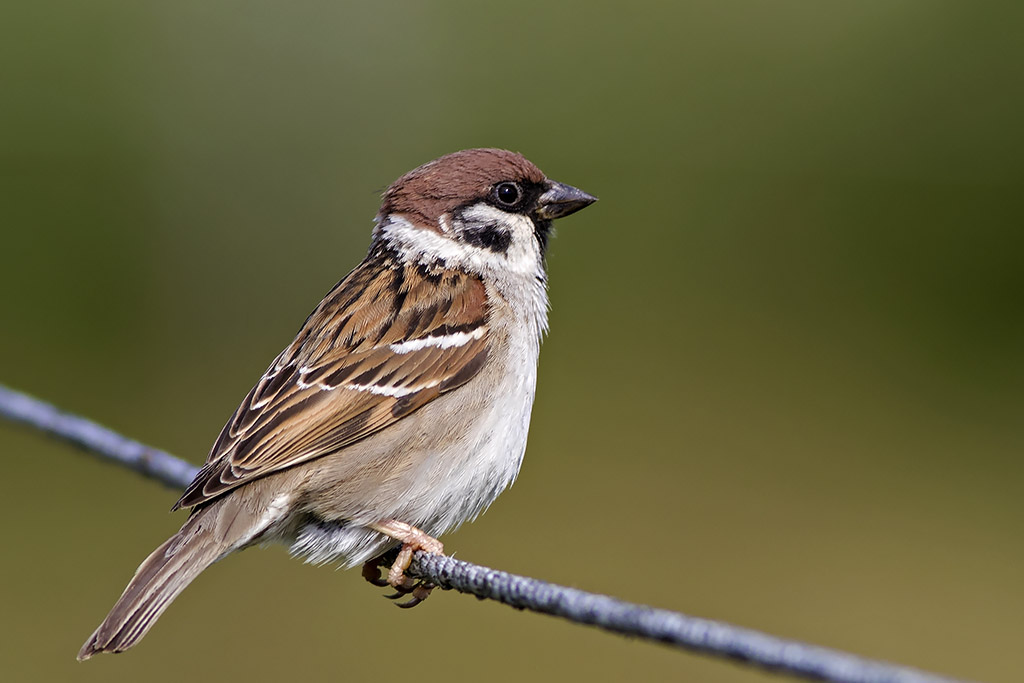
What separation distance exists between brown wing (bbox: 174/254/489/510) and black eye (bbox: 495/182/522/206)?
291mm

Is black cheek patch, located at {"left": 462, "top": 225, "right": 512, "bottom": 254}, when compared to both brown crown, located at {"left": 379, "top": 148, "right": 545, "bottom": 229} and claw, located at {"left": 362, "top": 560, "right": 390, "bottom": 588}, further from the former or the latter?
claw, located at {"left": 362, "top": 560, "right": 390, "bottom": 588}

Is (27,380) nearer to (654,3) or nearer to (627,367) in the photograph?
(627,367)

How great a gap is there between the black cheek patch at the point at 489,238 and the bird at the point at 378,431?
0.05ft

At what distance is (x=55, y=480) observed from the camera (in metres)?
5.21

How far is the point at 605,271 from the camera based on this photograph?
6.39 m

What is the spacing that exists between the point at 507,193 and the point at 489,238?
0.47ft

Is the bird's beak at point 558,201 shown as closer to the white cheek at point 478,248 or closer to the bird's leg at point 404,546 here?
the white cheek at point 478,248

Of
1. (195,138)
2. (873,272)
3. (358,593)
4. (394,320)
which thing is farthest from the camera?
(195,138)

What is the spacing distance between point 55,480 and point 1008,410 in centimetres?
459

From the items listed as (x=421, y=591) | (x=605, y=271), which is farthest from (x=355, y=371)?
(x=605, y=271)

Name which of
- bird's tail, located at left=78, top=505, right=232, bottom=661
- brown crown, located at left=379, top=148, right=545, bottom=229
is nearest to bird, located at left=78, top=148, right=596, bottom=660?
bird's tail, located at left=78, top=505, right=232, bottom=661

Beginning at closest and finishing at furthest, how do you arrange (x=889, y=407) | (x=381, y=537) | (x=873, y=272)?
(x=381, y=537) < (x=889, y=407) < (x=873, y=272)

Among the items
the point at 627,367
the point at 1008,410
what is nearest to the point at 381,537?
the point at 627,367

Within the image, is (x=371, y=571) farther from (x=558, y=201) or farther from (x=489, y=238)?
(x=558, y=201)
